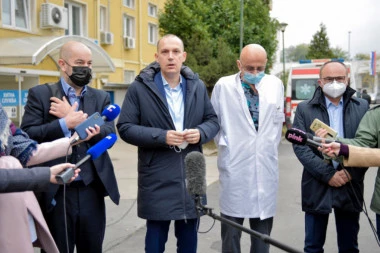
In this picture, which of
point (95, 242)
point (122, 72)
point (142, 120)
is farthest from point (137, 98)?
point (122, 72)

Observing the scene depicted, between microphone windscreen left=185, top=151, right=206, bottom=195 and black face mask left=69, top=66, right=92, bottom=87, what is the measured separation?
1.32 m

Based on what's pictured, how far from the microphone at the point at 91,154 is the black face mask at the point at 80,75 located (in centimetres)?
82

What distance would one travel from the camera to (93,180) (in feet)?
10.3

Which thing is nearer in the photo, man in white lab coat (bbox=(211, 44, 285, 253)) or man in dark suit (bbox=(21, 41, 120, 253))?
man in dark suit (bbox=(21, 41, 120, 253))

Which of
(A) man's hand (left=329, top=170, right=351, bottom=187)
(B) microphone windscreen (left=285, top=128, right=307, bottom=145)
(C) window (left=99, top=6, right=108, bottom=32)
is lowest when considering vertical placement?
(A) man's hand (left=329, top=170, right=351, bottom=187)

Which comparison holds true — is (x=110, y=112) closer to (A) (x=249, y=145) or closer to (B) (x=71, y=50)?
(B) (x=71, y=50)

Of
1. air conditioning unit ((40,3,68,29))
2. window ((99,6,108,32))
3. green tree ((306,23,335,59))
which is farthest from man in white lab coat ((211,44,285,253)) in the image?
green tree ((306,23,335,59))

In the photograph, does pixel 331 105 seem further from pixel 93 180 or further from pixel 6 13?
pixel 6 13

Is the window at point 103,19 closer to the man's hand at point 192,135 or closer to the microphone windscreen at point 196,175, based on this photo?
the man's hand at point 192,135

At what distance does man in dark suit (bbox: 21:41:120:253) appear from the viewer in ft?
9.86

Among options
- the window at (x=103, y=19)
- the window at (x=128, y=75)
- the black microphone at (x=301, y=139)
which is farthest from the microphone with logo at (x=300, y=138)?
the window at (x=128, y=75)

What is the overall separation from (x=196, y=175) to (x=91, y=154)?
0.59 meters

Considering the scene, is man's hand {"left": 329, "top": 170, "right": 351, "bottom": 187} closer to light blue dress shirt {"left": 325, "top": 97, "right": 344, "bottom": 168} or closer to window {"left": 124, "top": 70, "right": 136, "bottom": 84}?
light blue dress shirt {"left": 325, "top": 97, "right": 344, "bottom": 168}

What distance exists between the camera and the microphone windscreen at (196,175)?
2.19 m
